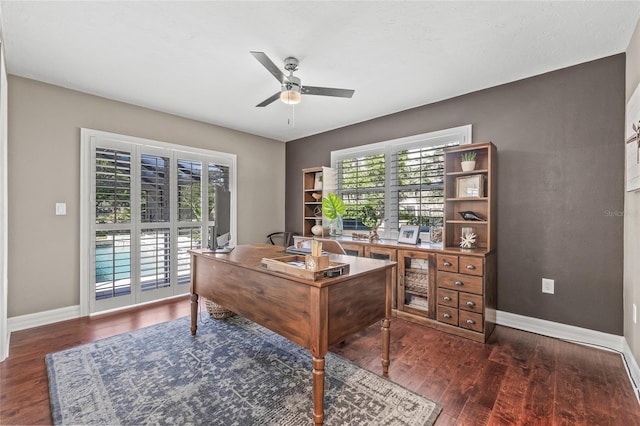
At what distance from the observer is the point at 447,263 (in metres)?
2.76

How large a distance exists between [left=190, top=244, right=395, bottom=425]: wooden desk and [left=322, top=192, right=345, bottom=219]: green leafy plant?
5.75 ft

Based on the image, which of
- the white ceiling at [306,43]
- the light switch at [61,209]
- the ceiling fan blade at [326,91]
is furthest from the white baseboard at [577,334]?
the light switch at [61,209]

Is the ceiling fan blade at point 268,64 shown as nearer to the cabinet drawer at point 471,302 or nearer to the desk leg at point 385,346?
the desk leg at point 385,346

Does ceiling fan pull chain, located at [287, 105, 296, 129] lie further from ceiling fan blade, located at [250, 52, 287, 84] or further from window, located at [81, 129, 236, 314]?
ceiling fan blade, located at [250, 52, 287, 84]

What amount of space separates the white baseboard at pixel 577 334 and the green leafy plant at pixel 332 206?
2.16 m

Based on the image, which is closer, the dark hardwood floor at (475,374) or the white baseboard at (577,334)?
the dark hardwood floor at (475,374)

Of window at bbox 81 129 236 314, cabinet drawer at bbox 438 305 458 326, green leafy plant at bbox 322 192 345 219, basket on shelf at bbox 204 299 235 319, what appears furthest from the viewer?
green leafy plant at bbox 322 192 345 219

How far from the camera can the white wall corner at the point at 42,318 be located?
2.73 metres

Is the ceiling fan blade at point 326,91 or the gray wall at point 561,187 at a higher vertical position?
the ceiling fan blade at point 326,91

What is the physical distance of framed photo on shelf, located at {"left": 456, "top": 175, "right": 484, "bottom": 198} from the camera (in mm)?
2836

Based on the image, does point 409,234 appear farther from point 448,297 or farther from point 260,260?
point 260,260

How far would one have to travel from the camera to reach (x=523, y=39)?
7.15 ft

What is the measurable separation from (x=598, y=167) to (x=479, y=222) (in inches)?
40.3

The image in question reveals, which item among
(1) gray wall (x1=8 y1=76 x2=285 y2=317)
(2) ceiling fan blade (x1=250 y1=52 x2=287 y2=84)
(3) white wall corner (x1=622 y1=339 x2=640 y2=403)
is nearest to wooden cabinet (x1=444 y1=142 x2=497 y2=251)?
(3) white wall corner (x1=622 y1=339 x2=640 y2=403)
